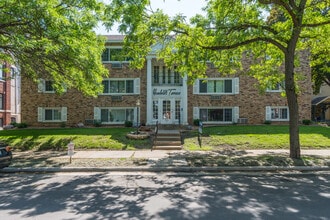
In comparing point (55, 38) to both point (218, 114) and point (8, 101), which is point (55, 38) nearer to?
point (218, 114)

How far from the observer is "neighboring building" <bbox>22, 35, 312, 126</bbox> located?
906 inches

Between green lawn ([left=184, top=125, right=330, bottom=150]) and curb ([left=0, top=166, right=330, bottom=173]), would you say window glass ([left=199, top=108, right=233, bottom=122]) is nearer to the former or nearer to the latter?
green lawn ([left=184, top=125, right=330, bottom=150])

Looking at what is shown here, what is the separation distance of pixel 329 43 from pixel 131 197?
12.4 metres

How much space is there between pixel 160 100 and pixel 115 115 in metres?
4.69

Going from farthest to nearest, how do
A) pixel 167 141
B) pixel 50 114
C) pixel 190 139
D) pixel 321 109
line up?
pixel 321 109
pixel 50 114
pixel 190 139
pixel 167 141

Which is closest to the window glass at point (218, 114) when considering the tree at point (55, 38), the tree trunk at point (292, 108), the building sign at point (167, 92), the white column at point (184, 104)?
the white column at point (184, 104)

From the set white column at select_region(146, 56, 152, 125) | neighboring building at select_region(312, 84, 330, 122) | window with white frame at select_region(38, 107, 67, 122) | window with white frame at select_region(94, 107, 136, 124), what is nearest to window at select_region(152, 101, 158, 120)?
white column at select_region(146, 56, 152, 125)

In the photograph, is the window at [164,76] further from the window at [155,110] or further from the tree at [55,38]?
the tree at [55,38]

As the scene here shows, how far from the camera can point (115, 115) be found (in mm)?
23891

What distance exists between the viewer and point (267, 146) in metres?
14.7

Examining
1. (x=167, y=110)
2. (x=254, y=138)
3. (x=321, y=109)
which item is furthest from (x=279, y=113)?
(x=321, y=109)

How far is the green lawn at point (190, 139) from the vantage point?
583 inches

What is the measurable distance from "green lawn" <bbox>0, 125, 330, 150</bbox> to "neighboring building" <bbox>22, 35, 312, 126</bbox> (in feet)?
16.2

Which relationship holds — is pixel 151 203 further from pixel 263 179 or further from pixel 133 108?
pixel 133 108
